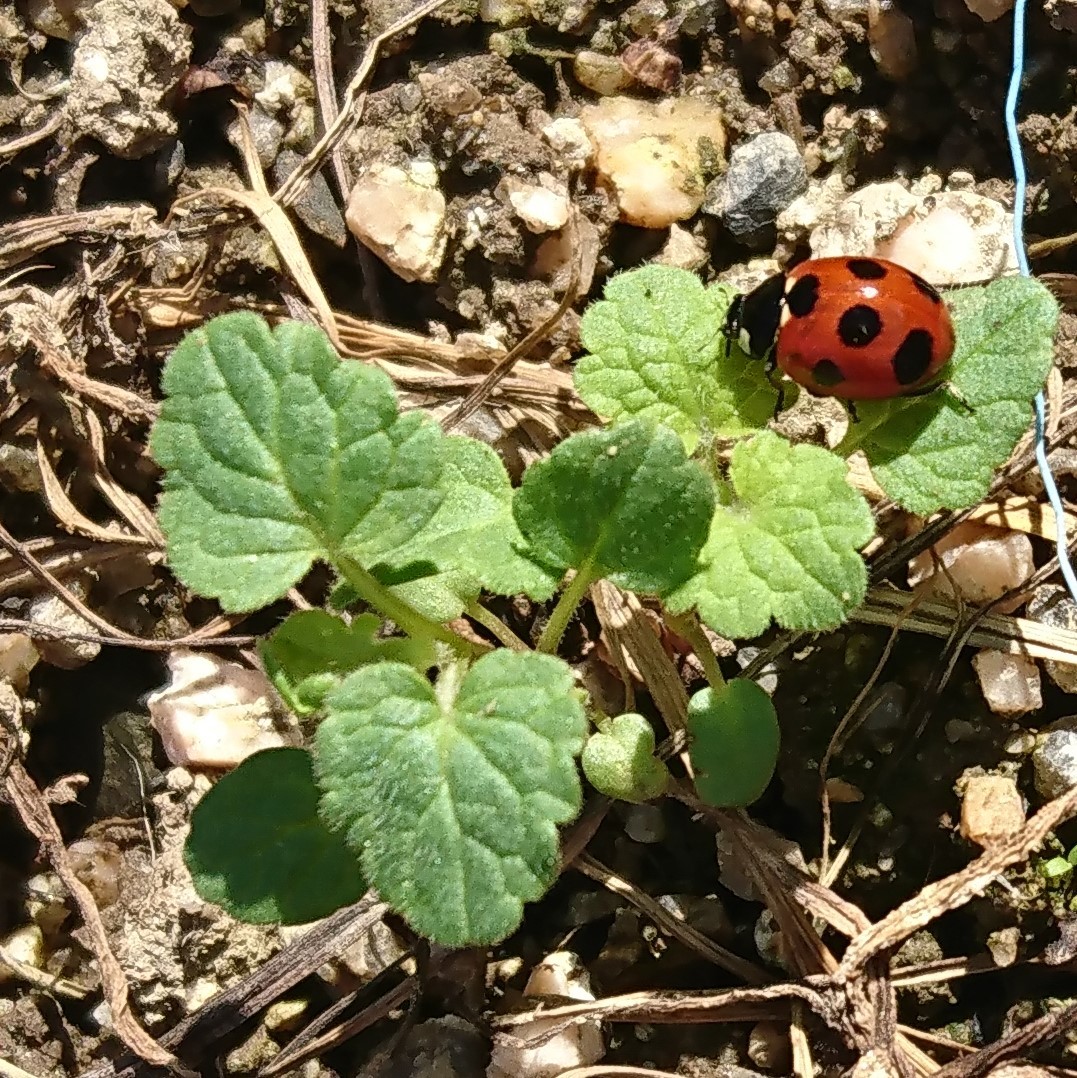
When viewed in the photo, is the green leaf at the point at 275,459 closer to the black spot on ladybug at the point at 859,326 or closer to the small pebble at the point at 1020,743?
the black spot on ladybug at the point at 859,326

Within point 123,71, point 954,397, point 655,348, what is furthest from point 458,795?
point 123,71

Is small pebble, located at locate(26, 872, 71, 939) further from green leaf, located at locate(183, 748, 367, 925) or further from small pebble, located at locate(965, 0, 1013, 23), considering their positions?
small pebble, located at locate(965, 0, 1013, 23)

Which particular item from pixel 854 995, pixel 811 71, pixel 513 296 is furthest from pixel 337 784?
pixel 811 71

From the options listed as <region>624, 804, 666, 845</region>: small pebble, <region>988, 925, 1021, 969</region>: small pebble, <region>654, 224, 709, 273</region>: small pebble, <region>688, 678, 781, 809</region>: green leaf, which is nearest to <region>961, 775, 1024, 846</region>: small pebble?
<region>988, 925, 1021, 969</region>: small pebble

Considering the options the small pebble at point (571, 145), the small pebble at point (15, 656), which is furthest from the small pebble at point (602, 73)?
the small pebble at point (15, 656)

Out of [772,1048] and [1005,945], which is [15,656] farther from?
[1005,945]

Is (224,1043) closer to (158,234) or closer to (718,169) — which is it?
(158,234)

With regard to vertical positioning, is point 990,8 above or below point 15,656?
above
